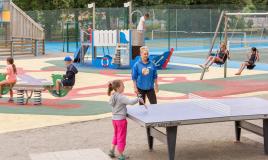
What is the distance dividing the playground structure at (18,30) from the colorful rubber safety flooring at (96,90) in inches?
259

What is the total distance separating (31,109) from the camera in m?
12.9

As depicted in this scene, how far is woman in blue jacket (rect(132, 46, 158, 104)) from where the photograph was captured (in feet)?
34.1

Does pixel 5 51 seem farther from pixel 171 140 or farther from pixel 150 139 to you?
pixel 171 140

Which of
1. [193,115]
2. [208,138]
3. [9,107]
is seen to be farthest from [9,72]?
[193,115]

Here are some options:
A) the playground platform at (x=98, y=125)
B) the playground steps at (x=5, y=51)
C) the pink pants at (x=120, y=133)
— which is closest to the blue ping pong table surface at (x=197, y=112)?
the pink pants at (x=120, y=133)

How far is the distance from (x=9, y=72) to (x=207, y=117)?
7.20m

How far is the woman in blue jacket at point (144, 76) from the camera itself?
1039 centimetres

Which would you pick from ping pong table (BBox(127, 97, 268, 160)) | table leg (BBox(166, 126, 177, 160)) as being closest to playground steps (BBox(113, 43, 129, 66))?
ping pong table (BBox(127, 97, 268, 160))

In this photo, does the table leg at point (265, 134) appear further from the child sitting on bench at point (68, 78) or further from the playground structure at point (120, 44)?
the playground structure at point (120, 44)

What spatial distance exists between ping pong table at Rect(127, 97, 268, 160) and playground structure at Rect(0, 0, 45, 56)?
2358cm

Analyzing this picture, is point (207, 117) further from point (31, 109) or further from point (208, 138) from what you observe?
point (31, 109)

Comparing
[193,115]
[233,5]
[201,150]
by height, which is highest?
[233,5]

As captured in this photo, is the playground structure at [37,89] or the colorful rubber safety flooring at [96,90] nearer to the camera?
the colorful rubber safety flooring at [96,90]

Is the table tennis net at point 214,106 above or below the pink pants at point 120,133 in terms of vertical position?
above
